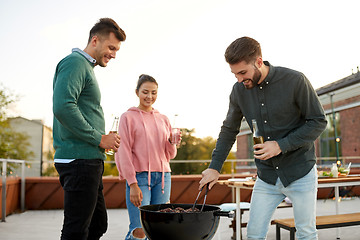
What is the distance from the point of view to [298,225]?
5.84ft

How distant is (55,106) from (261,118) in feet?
3.48

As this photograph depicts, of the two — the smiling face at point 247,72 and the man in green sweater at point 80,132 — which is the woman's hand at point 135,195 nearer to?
the man in green sweater at point 80,132

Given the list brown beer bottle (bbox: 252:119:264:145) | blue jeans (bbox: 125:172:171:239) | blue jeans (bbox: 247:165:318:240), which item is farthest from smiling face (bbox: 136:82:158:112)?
blue jeans (bbox: 247:165:318:240)

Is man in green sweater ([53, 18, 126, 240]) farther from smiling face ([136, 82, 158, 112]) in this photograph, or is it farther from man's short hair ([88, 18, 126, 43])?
smiling face ([136, 82, 158, 112])

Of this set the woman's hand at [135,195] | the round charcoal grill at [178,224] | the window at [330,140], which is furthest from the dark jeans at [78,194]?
the window at [330,140]

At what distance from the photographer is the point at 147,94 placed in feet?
8.30

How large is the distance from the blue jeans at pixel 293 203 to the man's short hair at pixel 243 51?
0.65 meters

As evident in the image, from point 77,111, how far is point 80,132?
10 centimetres

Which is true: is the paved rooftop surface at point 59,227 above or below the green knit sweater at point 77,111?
below

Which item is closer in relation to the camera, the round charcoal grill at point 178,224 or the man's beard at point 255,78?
the round charcoal grill at point 178,224

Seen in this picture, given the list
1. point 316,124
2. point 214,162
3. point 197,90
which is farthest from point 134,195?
point 197,90

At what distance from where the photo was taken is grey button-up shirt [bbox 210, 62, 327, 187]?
1.71m

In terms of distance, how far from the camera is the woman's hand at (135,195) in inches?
87.3

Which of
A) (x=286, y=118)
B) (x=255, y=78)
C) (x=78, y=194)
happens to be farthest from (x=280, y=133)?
(x=78, y=194)
